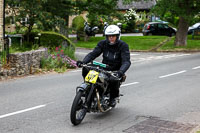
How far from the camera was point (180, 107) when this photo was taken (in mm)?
8641

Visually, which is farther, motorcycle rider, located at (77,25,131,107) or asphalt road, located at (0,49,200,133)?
motorcycle rider, located at (77,25,131,107)

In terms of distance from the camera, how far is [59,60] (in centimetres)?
1585

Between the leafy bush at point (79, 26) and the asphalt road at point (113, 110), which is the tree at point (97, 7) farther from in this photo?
the asphalt road at point (113, 110)

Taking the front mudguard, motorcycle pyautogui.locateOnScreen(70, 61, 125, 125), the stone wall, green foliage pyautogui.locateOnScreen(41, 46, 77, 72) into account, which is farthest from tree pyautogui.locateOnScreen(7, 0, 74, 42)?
the front mudguard

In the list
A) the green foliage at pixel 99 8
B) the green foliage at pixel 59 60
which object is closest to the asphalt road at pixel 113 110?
the green foliage at pixel 59 60

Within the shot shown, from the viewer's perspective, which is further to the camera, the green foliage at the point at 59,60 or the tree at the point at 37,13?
the tree at the point at 37,13

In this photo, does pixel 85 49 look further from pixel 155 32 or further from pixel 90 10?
pixel 155 32

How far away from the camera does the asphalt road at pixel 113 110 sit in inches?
268

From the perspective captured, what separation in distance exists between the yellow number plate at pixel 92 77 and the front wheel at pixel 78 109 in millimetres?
307

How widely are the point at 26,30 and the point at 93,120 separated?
42.2 ft

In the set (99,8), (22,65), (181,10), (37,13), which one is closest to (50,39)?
(37,13)

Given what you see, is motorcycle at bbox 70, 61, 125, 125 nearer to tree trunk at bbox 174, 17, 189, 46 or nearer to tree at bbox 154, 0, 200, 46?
tree at bbox 154, 0, 200, 46

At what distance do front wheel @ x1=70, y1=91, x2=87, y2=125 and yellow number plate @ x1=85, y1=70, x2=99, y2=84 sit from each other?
0.31 metres

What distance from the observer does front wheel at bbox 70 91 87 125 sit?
6508 mm
